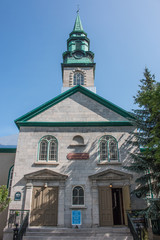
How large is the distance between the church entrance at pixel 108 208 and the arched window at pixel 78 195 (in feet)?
3.88

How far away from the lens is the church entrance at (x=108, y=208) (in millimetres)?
11922

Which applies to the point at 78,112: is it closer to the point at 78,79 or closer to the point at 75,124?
the point at 75,124

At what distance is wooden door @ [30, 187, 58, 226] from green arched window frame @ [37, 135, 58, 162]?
6.36 ft

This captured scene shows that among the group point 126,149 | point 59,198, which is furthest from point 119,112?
point 59,198

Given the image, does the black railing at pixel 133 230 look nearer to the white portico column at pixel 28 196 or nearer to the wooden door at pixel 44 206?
the wooden door at pixel 44 206

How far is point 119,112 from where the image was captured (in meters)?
14.8

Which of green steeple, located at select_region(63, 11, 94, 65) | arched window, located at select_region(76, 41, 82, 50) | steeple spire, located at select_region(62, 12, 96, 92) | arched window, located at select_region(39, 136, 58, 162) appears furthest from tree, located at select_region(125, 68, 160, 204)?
arched window, located at select_region(76, 41, 82, 50)

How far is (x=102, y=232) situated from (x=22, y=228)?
432 cm

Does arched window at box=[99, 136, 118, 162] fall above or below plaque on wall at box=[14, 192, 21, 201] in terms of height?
above

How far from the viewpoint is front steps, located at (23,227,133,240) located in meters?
10.5

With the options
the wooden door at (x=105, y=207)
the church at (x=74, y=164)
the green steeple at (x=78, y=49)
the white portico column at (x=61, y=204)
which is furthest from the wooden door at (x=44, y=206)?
the green steeple at (x=78, y=49)

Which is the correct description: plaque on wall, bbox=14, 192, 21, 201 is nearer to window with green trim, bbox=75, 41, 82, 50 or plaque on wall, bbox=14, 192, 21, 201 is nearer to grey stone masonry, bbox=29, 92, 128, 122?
grey stone masonry, bbox=29, 92, 128, 122

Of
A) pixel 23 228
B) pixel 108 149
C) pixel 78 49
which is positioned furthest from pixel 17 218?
pixel 78 49

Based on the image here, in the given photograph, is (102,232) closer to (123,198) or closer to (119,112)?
(123,198)
